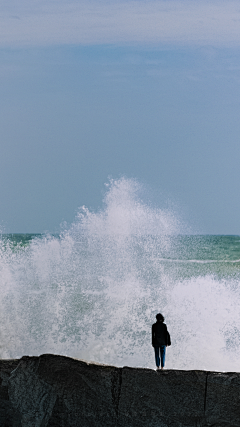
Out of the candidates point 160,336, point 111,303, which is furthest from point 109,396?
point 111,303

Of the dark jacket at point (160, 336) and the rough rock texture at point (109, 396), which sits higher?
the dark jacket at point (160, 336)

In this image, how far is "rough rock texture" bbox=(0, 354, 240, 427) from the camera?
6691 mm

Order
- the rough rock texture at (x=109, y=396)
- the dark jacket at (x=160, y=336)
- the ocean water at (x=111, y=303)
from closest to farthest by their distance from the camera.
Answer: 1. the rough rock texture at (x=109, y=396)
2. the dark jacket at (x=160, y=336)
3. the ocean water at (x=111, y=303)

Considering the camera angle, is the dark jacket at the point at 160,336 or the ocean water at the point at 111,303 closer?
the dark jacket at the point at 160,336

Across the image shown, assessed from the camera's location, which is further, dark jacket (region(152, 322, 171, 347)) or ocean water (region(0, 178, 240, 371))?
ocean water (region(0, 178, 240, 371))

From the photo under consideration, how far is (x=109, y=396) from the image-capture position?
6.87 m

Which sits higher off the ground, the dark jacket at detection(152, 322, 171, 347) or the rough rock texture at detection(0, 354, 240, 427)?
the dark jacket at detection(152, 322, 171, 347)

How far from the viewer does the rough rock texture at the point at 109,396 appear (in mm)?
6691

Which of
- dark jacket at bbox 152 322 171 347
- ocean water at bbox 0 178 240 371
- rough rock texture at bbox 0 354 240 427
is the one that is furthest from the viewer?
ocean water at bbox 0 178 240 371

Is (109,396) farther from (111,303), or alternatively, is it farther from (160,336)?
(111,303)

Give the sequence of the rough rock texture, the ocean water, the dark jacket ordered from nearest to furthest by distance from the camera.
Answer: the rough rock texture
the dark jacket
the ocean water

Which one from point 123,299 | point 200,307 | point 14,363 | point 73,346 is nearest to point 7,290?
point 123,299

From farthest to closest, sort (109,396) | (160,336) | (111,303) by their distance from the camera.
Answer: (111,303)
(160,336)
(109,396)

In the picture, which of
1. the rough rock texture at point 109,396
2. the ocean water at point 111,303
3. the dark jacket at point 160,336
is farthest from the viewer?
the ocean water at point 111,303
